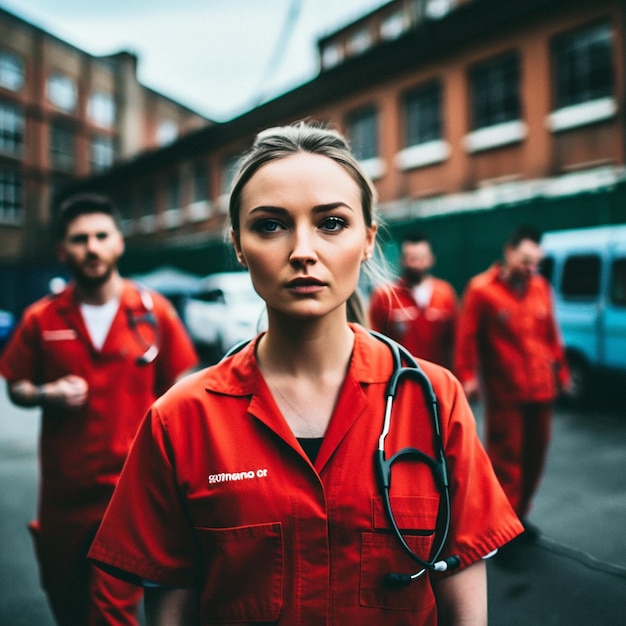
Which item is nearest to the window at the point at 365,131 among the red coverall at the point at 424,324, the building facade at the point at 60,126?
the building facade at the point at 60,126

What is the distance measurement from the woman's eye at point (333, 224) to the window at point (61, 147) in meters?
29.1

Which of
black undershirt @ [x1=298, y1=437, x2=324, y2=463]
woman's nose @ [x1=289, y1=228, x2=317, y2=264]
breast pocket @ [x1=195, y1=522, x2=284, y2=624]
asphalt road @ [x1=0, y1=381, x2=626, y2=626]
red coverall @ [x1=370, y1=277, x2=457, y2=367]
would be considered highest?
woman's nose @ [x1=289, y1=228, x2=317, y2=264]

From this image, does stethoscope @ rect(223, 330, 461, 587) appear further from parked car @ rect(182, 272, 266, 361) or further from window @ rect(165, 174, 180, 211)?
window @ rect(165, 174, 180, 211)

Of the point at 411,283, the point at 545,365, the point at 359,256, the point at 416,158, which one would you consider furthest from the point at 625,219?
the point at 359,256

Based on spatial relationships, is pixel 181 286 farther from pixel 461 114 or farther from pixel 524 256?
pixel 524 256

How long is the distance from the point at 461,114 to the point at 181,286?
31.4ft

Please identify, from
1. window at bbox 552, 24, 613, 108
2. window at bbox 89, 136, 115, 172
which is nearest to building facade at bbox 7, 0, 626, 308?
window at bbox 552, 24, 613, 108

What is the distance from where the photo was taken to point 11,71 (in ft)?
60.1

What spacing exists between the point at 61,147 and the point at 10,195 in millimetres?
3616

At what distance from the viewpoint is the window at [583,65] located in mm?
12867

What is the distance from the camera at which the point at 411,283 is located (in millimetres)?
5309

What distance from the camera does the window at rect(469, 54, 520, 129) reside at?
14.7 meters

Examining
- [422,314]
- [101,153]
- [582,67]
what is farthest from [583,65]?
[101,153]

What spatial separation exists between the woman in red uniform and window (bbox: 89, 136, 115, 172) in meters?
31.9
